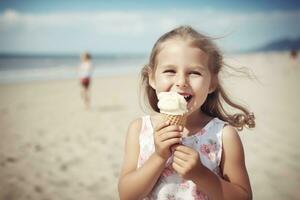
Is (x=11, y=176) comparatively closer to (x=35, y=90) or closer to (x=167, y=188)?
(x=167, y=188)

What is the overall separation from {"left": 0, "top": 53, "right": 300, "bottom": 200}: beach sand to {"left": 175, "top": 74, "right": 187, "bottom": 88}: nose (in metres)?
0.66

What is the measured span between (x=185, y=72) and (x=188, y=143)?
15.1 inches

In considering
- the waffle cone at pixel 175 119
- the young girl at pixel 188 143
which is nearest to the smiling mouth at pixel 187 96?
the young girl at pixel 188 143

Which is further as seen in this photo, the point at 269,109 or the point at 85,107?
the point at 85,107

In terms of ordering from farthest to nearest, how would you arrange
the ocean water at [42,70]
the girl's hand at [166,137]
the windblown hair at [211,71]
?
the ocean water at [42,70]
the windblown hair at [211,71]
the girl's hand at [166,137]

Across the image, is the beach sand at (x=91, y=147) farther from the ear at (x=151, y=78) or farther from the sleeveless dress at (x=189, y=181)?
the sleeveless dress at (x=189, y=181)

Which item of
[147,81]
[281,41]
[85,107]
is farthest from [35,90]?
[281,41]

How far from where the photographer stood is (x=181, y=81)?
66.5 inches

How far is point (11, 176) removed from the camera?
4.82m

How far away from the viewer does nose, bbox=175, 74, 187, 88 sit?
1686 millimetres

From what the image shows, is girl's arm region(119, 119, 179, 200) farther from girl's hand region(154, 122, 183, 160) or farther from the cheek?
the cheek

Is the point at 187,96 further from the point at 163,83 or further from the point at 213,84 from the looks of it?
the point at 213,84

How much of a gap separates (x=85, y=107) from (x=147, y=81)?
29.4 feet

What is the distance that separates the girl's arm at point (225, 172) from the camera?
1511 millimetres
